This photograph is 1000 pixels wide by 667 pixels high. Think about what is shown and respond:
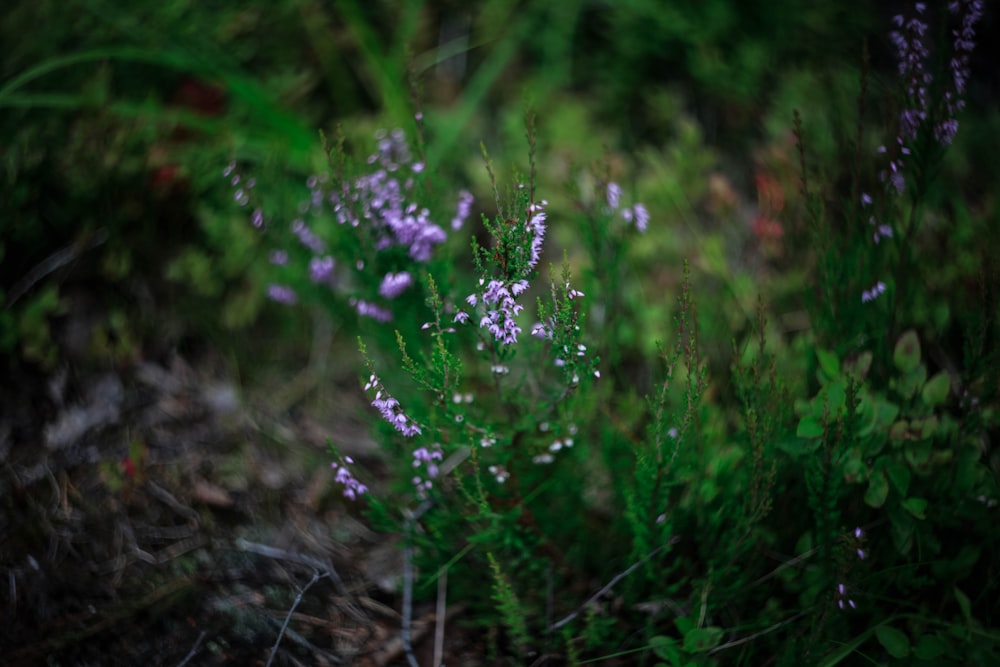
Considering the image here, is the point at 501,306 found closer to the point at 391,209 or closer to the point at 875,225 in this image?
the point at 391,209

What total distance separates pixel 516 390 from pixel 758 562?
0.75 meters

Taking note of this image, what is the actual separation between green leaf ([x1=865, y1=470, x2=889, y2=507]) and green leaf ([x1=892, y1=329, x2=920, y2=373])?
0.31 metres

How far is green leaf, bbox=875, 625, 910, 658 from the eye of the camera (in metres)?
1.38

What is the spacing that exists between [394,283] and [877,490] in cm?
120

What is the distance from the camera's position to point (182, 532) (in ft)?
6.42

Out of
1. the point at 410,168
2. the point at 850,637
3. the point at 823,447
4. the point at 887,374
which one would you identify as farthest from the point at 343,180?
the point at 850,637

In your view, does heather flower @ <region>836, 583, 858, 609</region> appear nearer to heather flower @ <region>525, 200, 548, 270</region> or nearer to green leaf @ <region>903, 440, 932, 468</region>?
green leaf @ <region>903, 440, 932, 468</region>

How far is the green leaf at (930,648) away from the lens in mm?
1361

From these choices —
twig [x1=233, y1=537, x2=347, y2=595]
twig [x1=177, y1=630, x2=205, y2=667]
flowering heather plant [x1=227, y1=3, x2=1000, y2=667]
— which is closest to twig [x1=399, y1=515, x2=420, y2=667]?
flowering heather plant [x1=227, y1=3, x2=1000, y2=667]

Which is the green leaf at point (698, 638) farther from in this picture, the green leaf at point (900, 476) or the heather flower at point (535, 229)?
the heather flower at point (535, 229)

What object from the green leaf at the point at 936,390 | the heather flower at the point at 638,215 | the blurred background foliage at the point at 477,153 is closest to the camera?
the green leaf at the point at 936,390

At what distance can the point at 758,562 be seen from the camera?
1649 mm

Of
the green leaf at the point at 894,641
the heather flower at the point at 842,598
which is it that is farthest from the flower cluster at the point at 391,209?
the green leaf at the point at 894,641

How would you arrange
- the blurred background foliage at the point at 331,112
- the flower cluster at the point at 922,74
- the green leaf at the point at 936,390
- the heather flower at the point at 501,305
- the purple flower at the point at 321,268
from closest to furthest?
the heather flower at the point at 501,305
the flower cluster at the point at 922,74
the green leaf at the point at 936,390
the purple flower at the point at 321,268
the blurred background foliage at the point at 331,112
